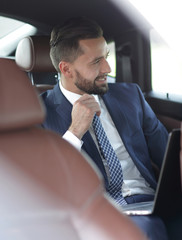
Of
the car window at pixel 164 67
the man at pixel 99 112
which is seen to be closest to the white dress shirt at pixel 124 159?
the man at pixel 99 112

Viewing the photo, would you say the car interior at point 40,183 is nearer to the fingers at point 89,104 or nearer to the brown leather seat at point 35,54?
the fingers at point 89,104

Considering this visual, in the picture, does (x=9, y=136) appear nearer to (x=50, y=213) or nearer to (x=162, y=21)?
(x=50, y=213)

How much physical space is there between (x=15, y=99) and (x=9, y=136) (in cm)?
10

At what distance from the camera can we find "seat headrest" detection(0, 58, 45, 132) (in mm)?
1049

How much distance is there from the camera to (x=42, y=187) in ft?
3.37

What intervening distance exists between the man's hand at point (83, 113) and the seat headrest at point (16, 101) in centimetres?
67

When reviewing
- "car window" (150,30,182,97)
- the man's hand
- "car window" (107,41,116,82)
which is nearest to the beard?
the man's hand

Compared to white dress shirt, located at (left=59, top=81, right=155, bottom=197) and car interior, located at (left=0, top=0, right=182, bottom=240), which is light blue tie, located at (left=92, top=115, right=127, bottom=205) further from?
car interior, located at (left=0, top=0, right=182, bottom=240)

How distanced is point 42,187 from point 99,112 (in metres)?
0.92

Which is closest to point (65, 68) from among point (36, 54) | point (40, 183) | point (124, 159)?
point (36, 54)

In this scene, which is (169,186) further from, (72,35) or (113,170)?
(72,35)

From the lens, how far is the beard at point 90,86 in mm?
2020

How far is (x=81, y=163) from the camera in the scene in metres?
1.10

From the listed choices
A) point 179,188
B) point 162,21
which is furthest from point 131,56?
→ point 179,188
